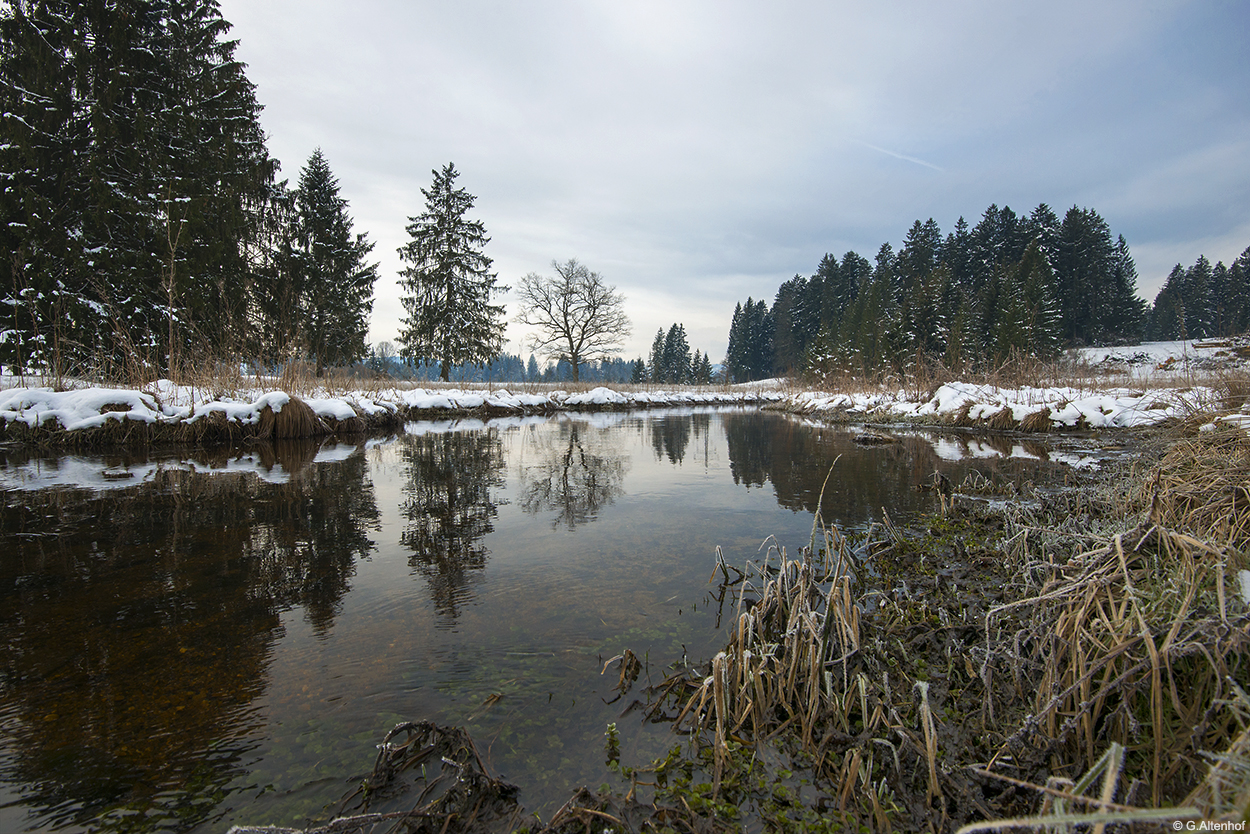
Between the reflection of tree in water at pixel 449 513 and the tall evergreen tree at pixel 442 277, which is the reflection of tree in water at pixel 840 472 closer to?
the reflection of tree in water at pixel 449 513

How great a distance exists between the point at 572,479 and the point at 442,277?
82.6 feet

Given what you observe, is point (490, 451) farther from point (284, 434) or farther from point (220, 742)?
point (220, 742)

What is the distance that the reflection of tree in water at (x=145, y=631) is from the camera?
1.64 m

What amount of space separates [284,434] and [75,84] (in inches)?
454

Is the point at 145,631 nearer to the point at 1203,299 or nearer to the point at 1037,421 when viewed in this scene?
the point at 1037,421

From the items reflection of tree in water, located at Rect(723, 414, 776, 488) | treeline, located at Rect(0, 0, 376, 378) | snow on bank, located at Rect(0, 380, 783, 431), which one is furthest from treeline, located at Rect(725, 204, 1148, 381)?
treeline, located at Rect(0, 0, 376, 378)

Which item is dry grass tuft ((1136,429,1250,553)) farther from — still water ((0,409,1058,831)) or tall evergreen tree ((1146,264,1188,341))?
tall evergreen tree ((1146,264,1188,341))

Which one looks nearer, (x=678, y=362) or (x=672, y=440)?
(x=672, y=440)

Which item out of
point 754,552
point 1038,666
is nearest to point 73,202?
point 754,552

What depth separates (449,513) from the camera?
17.4ft

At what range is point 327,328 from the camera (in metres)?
23.4

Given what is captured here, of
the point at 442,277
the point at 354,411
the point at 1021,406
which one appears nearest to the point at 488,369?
the point at 442,277

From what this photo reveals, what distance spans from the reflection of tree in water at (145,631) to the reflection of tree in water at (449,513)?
1.68 feet

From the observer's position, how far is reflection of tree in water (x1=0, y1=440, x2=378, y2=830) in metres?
1.64
